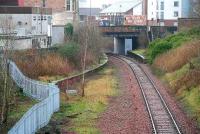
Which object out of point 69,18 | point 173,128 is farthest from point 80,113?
point 69,18

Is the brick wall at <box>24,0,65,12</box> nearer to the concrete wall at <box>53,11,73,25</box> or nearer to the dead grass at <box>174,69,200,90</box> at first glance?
the concrete wall at <box>53,11,73,25</box>

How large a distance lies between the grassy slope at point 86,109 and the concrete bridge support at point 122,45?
186 ft

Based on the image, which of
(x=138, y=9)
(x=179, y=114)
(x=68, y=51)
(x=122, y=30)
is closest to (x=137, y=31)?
(x=122, y=30)

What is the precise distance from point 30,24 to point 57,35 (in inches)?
250

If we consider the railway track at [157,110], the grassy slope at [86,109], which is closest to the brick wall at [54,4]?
the grassy slope at [86,109]

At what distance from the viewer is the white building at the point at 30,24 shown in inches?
2143

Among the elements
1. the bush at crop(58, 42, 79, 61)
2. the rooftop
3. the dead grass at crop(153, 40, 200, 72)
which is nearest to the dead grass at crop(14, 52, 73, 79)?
the bush at crop(58, 42, 79, 61)

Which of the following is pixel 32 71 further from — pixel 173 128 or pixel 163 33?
pixel 163 33

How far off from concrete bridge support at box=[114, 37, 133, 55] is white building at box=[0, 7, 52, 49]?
41230mm

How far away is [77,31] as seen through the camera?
219ft

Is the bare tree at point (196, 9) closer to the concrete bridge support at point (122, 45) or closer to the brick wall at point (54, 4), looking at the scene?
the concrete bridge support at point (122, 45)

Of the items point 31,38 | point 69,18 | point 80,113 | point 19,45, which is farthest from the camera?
point 69,18

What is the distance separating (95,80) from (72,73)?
3072mm

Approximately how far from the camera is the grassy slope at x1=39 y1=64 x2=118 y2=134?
89.1ft
